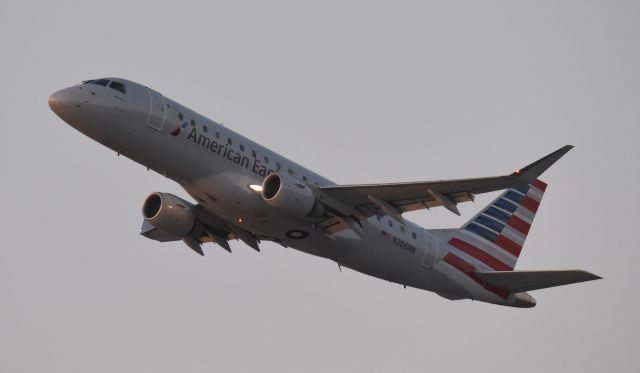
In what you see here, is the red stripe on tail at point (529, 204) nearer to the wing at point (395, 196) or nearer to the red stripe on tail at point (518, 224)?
the red stripe on tail at point (518, 224)

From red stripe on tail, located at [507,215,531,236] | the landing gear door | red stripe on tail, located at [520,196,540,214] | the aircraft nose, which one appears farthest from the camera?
red stripe on tail, located at [520,196,540,214]

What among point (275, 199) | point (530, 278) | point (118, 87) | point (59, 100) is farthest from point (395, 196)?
point (59, 100)

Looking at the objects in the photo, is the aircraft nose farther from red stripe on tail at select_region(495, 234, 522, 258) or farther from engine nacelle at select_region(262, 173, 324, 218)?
red stripe on tail at select_region(495, 234, 522, 258)

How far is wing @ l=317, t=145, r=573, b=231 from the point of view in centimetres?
3806

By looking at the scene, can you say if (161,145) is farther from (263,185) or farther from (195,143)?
(263,185)

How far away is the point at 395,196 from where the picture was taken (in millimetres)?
40125

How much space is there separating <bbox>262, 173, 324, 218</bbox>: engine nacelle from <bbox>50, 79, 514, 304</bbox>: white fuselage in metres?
0.69

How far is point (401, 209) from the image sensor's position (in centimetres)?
4091

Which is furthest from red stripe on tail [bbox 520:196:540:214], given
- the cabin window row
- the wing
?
the cabin window row

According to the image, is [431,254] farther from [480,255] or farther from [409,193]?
[409,193]

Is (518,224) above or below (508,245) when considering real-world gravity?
above

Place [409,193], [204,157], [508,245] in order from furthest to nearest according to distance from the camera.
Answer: [508,245]
[409,193]
[204,157]

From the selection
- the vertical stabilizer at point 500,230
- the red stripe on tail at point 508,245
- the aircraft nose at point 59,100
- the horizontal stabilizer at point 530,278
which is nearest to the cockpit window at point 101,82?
the aircraft nose at point 59,100

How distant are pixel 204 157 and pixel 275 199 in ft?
10.3
